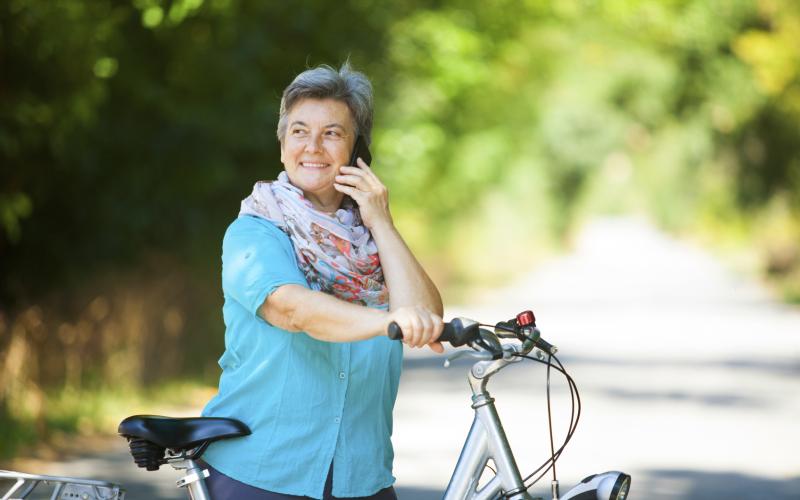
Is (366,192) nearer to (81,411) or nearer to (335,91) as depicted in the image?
(335,91)

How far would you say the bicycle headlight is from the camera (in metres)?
3.11

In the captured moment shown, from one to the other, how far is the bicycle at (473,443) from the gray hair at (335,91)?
2.22 feet

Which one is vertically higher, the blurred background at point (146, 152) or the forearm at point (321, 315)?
the blurred background at point (146, 152)

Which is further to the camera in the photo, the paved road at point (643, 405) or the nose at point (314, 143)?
the paved road at point (643, 405)

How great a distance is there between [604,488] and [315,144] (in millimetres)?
1076

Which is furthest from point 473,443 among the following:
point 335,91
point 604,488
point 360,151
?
point 335,91

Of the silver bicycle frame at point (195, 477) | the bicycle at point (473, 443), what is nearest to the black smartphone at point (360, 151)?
the bicycle at point (473, 443)

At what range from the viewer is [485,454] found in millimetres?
3385

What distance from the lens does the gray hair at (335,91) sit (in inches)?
139

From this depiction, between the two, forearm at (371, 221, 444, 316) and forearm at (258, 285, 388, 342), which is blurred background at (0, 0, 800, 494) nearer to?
forearm at (371, 221, 444, 316)

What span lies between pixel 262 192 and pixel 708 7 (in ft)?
117

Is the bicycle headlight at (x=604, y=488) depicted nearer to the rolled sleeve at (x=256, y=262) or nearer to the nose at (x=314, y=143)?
the rolled sleeve at (x=256, y=262)

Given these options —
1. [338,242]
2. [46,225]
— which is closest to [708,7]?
[46,225]

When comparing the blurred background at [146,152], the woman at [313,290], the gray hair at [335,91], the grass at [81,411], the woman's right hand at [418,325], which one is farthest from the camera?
the blurred background at [146,152]
